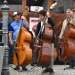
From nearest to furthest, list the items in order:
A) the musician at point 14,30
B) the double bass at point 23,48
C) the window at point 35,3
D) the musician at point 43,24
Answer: the musician at point 43,24, the double bass at point 23,48, the musician at point 14,30, the window at point 35,3

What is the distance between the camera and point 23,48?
13.5m

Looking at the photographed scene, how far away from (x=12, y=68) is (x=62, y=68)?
157cm

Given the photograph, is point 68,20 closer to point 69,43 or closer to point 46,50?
point 69,43

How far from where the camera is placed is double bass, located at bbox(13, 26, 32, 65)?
524 inches

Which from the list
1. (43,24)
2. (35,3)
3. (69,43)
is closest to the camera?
(69,43)

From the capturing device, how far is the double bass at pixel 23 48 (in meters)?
13.3

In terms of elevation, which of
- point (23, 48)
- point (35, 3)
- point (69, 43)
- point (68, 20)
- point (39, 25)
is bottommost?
point (23, 48)

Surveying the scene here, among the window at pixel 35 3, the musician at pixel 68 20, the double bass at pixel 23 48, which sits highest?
the musician at pixel 68 20

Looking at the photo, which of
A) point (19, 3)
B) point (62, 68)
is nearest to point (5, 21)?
point (62, 68)

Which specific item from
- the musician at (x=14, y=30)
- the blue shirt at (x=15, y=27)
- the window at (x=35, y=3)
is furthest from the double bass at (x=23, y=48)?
the window at (x=35, y=3)

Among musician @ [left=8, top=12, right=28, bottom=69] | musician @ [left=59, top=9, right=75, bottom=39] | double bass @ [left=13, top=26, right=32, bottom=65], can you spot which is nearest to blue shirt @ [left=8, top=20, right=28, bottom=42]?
musician @ [left=8, top=12, right=28, bottom=69]

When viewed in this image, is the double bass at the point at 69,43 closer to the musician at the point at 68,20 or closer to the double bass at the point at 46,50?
the musician at the point at 68,20

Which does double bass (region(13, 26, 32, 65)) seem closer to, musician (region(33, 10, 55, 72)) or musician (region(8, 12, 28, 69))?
musician (region(33, 10, 55, 72))

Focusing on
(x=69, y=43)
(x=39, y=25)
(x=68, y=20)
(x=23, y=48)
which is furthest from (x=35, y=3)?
(x=69, y=43)
